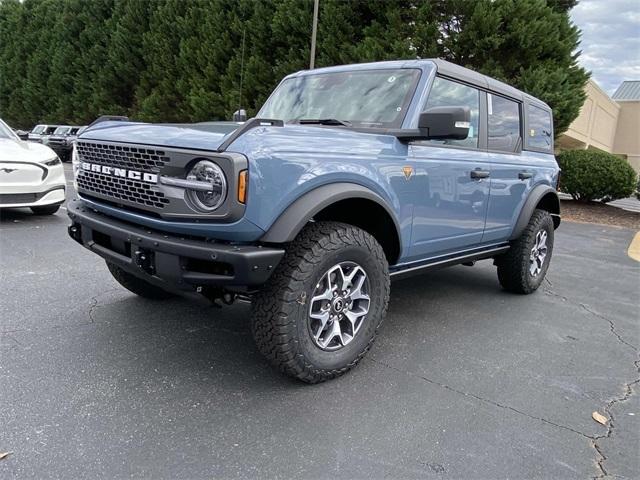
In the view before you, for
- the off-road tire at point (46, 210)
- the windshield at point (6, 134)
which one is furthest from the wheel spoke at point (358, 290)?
the windshield at point (6, 134)

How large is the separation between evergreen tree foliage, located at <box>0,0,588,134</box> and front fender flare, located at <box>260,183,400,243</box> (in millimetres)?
2702

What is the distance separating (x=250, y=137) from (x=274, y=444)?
1419 mm

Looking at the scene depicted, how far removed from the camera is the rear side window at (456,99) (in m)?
3.52

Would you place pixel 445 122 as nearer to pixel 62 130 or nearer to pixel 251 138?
pixel 251 138

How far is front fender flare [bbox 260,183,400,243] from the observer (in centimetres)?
246

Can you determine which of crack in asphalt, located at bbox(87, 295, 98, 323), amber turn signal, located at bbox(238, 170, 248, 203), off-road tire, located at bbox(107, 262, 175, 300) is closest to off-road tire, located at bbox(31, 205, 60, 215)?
crack in asphalt, located at bbox(87, 295, 98, 323)

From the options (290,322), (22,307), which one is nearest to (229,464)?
(290,322)

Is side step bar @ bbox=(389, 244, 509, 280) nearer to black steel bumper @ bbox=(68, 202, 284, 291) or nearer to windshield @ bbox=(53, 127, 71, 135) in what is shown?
black steel bumper @ bbox=(68, 202, 284, 291)

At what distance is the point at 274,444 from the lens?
89.5 inches

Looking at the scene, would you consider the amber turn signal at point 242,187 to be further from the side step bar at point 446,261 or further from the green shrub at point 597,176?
the green shrub at point 597,176

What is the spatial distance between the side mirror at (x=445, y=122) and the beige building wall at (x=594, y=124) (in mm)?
23389

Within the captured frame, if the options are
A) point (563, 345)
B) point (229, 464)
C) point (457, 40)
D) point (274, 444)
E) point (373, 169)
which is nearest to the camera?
point (229, 464)

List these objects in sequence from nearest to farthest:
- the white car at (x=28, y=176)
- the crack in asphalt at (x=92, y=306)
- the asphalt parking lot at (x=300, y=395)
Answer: the asphalt parking lot at (x=300, y=395) → the crack in asphalt at (x=92, y=306) → the white car at (x=28, y=176)

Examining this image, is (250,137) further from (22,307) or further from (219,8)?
(219,8)
